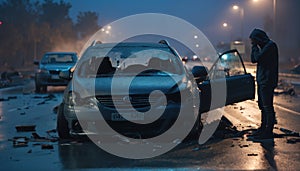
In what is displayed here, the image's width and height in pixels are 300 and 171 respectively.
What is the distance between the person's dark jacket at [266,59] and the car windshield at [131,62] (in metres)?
1.37

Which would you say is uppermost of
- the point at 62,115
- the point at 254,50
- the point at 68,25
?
the point at 68,25

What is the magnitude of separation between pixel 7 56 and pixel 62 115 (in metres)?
65.2

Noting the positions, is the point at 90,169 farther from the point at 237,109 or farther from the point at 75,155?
the point at 237,109

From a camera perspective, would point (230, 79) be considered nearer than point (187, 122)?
No

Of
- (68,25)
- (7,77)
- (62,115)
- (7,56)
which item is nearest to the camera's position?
(62,115)

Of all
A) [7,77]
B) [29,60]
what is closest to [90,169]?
[7,77]

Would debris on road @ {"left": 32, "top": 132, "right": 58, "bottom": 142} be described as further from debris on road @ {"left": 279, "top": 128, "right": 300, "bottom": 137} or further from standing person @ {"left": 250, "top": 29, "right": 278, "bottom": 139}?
debris on road @ {"left": 279, "top": 128, "right": 300, "bottom": 137}

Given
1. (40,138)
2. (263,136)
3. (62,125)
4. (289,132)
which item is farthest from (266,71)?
(40,138)

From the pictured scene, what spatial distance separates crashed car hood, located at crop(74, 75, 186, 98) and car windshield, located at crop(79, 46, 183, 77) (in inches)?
21.2

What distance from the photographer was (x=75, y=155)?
721cm

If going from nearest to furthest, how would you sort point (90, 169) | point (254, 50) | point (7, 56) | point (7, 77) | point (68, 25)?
1. point (90, 169)
2. point (254, 50)
3. point (7, 77)
4. point (7, 56)
5. point (68, 25)

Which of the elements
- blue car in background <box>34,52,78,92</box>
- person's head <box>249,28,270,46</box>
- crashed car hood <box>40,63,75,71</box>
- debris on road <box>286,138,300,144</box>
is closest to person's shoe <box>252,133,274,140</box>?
debris on road <box>286,138,300,144</box>

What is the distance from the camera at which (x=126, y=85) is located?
7.59 meters

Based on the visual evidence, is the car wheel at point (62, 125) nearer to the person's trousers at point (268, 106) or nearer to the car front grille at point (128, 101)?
the car front grille at point (128, 101)
